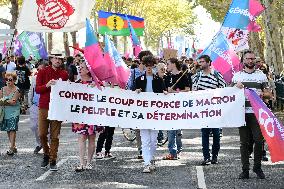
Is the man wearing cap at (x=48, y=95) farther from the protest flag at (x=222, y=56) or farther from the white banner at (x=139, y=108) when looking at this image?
the protest flag at (x=222, y=56)

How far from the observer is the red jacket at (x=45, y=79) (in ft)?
43.3

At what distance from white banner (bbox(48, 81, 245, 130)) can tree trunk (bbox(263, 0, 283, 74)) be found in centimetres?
2015

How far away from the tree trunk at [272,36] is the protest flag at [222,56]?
17.1 meters

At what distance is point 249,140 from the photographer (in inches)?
497

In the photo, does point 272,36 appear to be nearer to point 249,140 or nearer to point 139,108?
point 139,108

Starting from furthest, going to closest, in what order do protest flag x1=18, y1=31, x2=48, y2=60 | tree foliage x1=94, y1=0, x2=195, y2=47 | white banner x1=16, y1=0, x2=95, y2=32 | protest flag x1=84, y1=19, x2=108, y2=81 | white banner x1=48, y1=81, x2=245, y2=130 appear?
tree foliage x1=94, y1=0, x2=195, y2=47, protest flag x1=18, y1=31, x2=48, y2=60, white banner x1=48, y1=81, x2=245, y2=130, protest flag x1=84, y1=19, x2=108, y2=81, white banner x1=16, y1=0, x2=95, y2=32

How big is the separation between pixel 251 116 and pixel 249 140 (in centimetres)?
40

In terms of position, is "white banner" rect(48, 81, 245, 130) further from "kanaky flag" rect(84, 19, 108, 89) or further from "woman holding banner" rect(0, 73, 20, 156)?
"woman holding banner" rect(0, 73, 20, 156)

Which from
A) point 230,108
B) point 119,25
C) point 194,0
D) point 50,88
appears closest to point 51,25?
point 50,88

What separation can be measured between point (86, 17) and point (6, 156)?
3.86 m

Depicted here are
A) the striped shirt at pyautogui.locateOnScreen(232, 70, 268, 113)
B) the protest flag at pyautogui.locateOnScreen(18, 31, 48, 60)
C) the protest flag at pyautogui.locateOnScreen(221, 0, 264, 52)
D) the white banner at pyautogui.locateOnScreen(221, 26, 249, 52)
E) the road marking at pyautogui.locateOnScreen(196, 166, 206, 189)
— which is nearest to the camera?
the road marking at pyautogui.locateOnScreen(196, 166, 206, 189)

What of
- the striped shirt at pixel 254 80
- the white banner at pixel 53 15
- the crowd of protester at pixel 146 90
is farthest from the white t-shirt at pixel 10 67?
the striped shirt at pixel 254 80

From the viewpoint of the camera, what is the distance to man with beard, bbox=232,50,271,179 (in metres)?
12.3

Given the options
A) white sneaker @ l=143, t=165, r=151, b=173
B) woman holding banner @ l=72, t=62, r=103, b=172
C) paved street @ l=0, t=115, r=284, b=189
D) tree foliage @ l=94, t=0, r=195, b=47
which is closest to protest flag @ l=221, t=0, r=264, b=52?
paved street @ l=0, t=115, r=284, b=189
